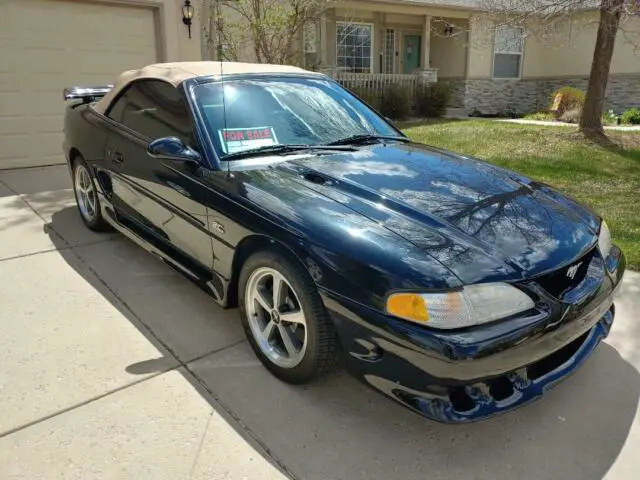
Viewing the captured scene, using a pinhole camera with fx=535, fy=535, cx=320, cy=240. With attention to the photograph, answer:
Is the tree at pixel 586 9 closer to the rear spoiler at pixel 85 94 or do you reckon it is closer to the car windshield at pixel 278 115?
the car windshield at pixel 278 115

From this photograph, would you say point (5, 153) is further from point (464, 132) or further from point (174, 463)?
point (464, 132)

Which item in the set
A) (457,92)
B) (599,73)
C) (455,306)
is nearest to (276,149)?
(455,306)

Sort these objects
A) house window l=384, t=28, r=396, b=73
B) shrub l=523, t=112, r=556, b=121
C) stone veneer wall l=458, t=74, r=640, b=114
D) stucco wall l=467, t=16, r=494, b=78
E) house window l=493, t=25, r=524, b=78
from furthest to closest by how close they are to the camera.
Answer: house window l=493, t=25, r=524, b=78 → house window l=384, t=28, r=396, b=73 → stone veneer wall l=458, t=74, r=640, b=114 → stucco wall l=467, t=16, r=494, b=78 → shrub l=523, t=112, r=556, b=121

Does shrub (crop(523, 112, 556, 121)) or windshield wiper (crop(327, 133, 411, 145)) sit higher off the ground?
windshield wiper (crop(327, 133, 411, 145))

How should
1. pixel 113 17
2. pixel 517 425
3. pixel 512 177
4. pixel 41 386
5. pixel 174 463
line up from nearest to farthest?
pixel 174 463, pixel 517 425, pixel 41 386, pixel 512 177, pixel 113 17

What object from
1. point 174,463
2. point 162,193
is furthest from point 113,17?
point 174,463

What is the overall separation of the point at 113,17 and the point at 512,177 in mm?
7448

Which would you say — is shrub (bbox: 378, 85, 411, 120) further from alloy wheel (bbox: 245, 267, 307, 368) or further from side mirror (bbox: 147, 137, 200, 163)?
alloy wheel (bbox: 245, 267, 307, 368)

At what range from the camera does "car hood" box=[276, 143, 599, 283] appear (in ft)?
7.47

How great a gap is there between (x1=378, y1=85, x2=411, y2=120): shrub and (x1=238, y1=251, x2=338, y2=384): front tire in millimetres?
11842

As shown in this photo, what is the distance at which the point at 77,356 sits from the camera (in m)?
2.96

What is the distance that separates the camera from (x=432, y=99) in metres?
15.1

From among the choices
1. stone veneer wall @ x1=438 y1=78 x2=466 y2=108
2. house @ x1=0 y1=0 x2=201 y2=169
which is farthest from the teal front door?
house @ x1=0 y1=0 x2=201 y2=169

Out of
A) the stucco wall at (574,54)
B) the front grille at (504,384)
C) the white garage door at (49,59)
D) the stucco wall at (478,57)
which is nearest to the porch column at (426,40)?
the stucco wall at (478,57)
